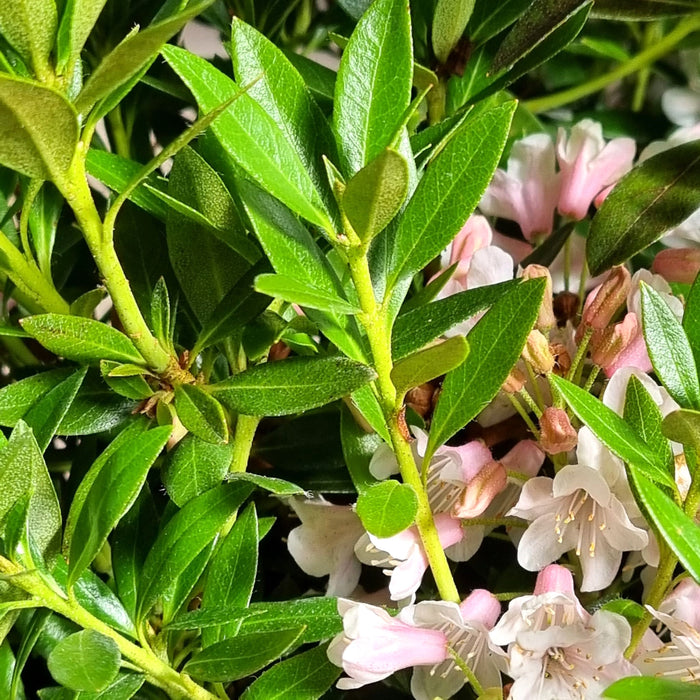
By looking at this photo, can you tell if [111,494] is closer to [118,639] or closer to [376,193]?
[118,639]

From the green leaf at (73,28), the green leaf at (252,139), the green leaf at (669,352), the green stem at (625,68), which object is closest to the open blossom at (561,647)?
the green leaf at (669,352)

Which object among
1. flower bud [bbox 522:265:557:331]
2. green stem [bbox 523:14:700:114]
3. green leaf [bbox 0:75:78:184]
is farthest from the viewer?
green stem [bbox 523:14:700:114]

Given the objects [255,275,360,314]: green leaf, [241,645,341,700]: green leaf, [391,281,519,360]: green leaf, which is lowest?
[241,645,341,700]: green leaf

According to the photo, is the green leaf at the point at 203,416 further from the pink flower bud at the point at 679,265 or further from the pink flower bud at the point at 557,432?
the pink flower bud at the point at 679,265

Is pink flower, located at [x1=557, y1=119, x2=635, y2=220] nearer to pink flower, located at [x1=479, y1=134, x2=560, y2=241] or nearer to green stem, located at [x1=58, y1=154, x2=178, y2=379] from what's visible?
pink flower, located at [x1=479, y1=134, x2=560, y2=241]

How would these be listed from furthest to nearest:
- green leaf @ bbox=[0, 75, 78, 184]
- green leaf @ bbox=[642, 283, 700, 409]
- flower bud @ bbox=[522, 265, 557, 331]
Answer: flower bud @ bbox=[522, 265, 557, 331], green leaf @ bbox=[642, 283, 700, 409], green leaf @ bbox=[0, 75, 78, 184]

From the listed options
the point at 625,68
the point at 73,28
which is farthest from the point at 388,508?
the point at 625,68

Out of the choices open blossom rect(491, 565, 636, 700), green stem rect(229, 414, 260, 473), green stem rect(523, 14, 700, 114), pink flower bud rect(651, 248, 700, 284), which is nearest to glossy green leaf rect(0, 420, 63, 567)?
green stem rect(229, 414, 260, 473)

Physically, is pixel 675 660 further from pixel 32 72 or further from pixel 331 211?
pixel 32 72
